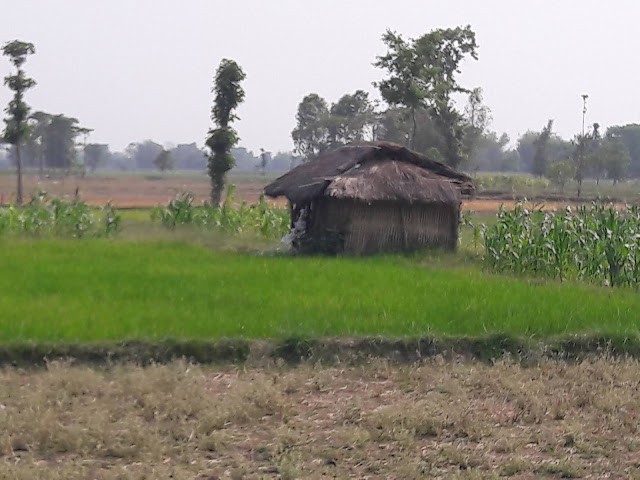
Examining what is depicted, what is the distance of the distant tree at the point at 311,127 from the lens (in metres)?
39.0

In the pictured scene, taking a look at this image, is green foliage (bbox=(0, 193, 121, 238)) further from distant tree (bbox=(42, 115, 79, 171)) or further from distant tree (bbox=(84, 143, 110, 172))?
distant tree (bbox=(84, 143, 110, 172))

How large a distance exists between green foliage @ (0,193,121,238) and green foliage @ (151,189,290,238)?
152 cm

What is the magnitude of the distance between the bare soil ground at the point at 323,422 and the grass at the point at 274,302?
56 centimetres

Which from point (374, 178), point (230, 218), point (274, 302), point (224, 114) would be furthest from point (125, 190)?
point (274, 302)

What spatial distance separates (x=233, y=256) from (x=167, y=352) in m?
5.01

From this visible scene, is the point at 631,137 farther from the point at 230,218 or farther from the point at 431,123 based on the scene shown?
the point at 230,218

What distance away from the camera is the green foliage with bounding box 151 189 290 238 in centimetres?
1619

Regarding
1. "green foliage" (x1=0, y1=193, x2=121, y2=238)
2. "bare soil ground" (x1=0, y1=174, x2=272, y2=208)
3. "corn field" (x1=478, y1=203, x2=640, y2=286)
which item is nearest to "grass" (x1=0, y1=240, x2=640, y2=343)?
"corn field" (x1=478, y1=203, x2=640, y2=286)

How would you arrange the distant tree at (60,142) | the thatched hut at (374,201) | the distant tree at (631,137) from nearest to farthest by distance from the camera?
1. the thatched hut at (374,201)
2. the distant tree at (60,142)
3. the distant tree at (631,137)

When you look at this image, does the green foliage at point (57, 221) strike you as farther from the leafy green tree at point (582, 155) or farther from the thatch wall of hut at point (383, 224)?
the leafy green tree at point (582, 155)

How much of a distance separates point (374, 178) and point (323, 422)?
318 inches

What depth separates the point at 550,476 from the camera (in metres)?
4.35

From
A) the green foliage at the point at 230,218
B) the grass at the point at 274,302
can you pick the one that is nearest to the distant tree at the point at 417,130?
the green foliage at the point at 230,218

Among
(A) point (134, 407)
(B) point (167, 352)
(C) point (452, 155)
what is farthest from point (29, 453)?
(C) point (452, 155)
